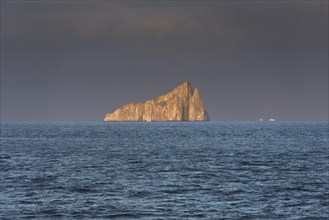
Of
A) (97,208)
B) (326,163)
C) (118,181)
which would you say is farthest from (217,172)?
(97,208)

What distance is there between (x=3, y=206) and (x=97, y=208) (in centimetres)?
636

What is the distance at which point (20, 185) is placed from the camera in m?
51.6

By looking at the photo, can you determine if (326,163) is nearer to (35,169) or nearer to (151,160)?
(151,160)

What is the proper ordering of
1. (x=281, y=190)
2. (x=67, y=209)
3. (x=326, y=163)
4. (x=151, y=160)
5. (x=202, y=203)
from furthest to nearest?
(x=151, y=160), (x=326, y=163), (x=281, y=190), (x=202, y=203), (x=67, y=209)

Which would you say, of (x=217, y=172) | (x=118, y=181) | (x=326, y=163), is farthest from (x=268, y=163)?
(x=118, y=181)

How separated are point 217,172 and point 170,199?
19.4 m

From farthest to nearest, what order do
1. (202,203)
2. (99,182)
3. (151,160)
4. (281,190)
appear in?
(151,160)
(99,182)
(281,190)
(202,203)

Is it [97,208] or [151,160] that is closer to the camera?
[97,208]

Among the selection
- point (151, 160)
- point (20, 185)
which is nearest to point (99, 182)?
point (20, 185)

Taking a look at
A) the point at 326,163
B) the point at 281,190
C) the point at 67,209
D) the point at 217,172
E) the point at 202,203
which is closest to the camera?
the point at 67,209

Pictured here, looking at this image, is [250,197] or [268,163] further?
[268,163]

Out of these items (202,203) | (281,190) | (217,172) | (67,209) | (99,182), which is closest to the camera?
(67,209)

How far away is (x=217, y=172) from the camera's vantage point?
62625 mm

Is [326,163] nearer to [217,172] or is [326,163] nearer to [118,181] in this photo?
[217,172]
